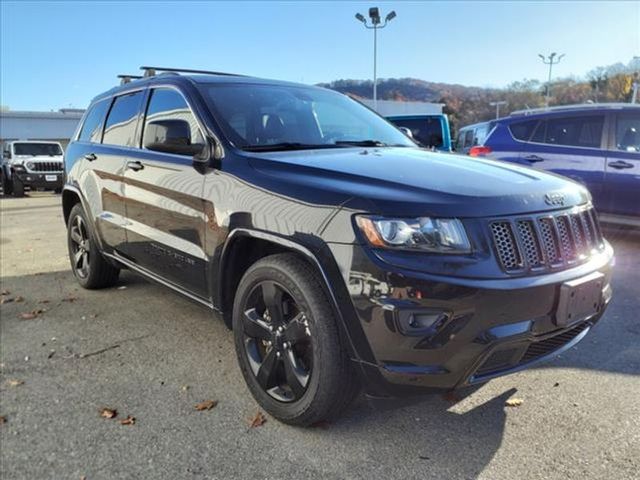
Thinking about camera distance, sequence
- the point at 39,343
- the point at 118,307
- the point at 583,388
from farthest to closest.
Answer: the point at 118,307 → the point at 39,343 → the point at 583,388

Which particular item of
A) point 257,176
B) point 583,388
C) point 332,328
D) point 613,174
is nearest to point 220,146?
point 257,176

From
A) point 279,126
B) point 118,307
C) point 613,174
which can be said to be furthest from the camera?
point 613,174

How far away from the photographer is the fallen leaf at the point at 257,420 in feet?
9.21

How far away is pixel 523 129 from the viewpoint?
760 cm

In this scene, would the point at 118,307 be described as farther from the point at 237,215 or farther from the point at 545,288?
the point at 545,288

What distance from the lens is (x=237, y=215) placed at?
2906 mm

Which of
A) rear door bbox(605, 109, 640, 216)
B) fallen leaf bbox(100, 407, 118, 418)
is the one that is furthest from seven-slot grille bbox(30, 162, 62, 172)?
fallen leaf bbox(100, 407, 118, 418)

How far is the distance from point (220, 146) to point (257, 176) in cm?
43

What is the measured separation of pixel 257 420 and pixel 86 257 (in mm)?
3329

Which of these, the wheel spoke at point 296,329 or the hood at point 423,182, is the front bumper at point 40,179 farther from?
the wheel spoke at point 296,329

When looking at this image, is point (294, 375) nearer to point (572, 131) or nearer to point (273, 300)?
point (273, 300)

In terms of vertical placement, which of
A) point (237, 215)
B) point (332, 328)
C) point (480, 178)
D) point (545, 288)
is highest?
point (480, 178)

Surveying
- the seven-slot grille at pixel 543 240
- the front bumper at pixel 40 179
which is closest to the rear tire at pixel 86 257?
the seven-slot grille at pixel 543 240

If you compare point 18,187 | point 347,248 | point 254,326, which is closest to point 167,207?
point 254,326
